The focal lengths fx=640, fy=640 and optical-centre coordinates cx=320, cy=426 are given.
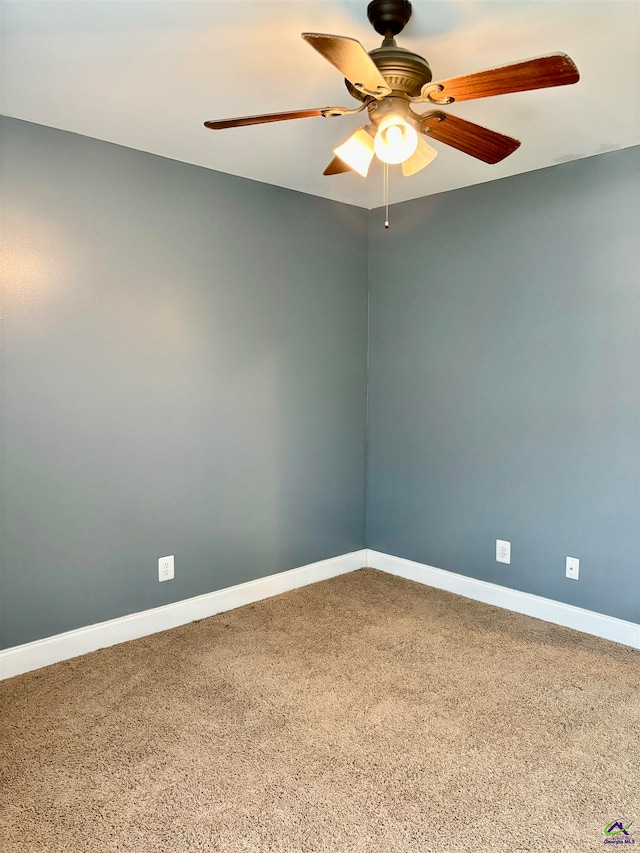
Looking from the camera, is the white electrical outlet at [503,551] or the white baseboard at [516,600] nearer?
the white baseboard at [516,600]

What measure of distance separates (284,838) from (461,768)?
2.04 feet

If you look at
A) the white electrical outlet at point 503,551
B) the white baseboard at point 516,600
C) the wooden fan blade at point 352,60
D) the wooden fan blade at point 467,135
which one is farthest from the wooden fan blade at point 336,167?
the white baseboard at point 516,600

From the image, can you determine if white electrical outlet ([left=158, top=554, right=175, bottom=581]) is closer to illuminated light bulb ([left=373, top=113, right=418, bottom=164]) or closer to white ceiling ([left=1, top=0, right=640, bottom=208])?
white ceiling ([left=1, top=0, right=640, bottom=208])

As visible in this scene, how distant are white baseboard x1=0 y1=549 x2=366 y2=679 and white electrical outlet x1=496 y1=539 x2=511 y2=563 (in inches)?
37.4

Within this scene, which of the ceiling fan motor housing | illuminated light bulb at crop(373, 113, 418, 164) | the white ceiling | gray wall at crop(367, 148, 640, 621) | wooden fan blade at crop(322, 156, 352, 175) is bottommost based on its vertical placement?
gray wall at crop(367, 148, 640, 621)

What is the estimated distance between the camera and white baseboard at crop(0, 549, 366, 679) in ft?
8.75

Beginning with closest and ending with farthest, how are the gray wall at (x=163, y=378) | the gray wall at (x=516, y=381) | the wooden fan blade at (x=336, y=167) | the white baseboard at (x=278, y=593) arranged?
the wooden fan blade at (x=336, y=167) → the gray wall at (x=163, y=378) → the white baseboard at (x=278, y=593) → the gray wall at (x=516, y=381)

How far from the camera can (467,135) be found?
1.95 meters

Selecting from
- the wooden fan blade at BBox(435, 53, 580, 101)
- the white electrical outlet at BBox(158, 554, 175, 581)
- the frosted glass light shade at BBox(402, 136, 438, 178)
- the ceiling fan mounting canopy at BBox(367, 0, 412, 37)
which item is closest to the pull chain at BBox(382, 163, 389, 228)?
the frosted glass light shade at BBox(402, 136, 438, 178)

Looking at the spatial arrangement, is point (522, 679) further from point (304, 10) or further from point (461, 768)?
point (304, 10)

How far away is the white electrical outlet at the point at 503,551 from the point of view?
336 cm

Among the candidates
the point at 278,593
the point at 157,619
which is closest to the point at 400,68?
the point at 157,619

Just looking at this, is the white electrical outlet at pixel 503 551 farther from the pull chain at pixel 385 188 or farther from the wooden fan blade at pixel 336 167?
the wooden fan blade at pixel 336 167

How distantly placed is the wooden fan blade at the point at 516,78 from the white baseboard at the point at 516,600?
238 centimetres
